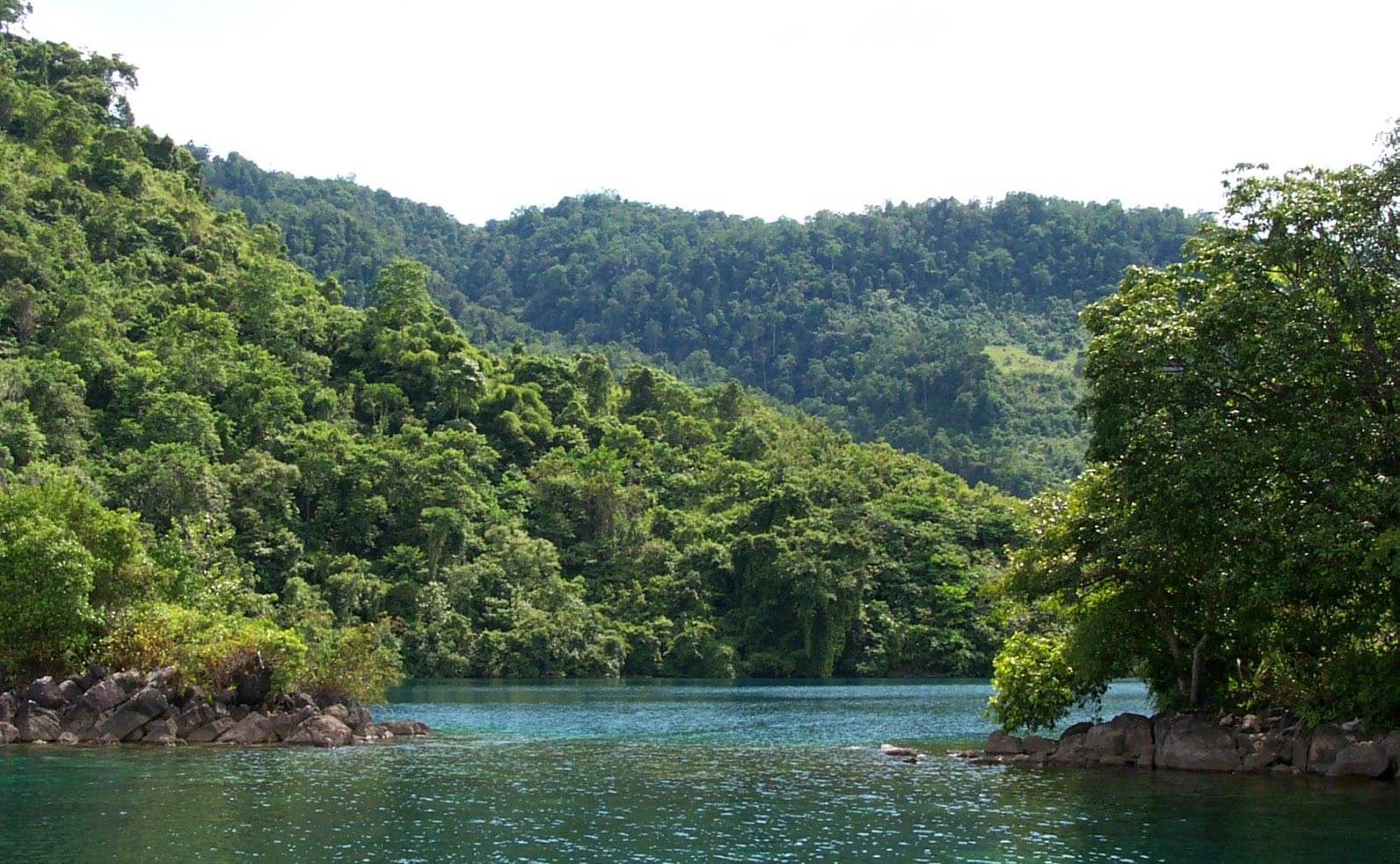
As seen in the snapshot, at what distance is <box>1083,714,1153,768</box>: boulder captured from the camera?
3862 centimetres

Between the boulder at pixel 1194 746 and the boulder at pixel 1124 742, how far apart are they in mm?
331

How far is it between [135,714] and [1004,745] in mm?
27205

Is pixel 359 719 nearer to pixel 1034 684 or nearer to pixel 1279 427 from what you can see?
pixel 1034 684

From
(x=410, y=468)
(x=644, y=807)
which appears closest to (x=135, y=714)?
(x=644, y=807)

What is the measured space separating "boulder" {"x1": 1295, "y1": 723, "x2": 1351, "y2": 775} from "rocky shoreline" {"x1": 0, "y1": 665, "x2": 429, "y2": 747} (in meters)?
29.4

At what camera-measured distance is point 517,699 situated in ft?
234

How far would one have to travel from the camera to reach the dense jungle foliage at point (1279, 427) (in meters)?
31.9

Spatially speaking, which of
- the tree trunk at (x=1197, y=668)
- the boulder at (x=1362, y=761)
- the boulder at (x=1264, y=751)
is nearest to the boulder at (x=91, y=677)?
the tree trunk at (x=1197, y=668)

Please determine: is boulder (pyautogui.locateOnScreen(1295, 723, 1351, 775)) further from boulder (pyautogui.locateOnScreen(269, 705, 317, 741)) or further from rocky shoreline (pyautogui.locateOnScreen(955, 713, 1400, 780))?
boulder (pyautogui.locateOnScreen(269, 705, 317, 741))

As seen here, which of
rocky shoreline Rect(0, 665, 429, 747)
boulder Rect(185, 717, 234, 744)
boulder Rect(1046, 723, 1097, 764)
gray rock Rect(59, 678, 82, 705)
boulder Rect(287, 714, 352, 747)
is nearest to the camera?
boulder Rect(1046, 723, 1097, 764)

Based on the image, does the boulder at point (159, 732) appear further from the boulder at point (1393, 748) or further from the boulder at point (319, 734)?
the boulder at point (1393, 748)

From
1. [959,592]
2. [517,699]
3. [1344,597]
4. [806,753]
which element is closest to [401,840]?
[806,753]

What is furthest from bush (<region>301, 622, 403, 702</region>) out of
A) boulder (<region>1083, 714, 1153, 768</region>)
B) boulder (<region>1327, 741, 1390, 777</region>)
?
boulder (<region>1327, 741, 1390, 777</region>)

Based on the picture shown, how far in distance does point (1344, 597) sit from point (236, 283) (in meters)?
92.3
